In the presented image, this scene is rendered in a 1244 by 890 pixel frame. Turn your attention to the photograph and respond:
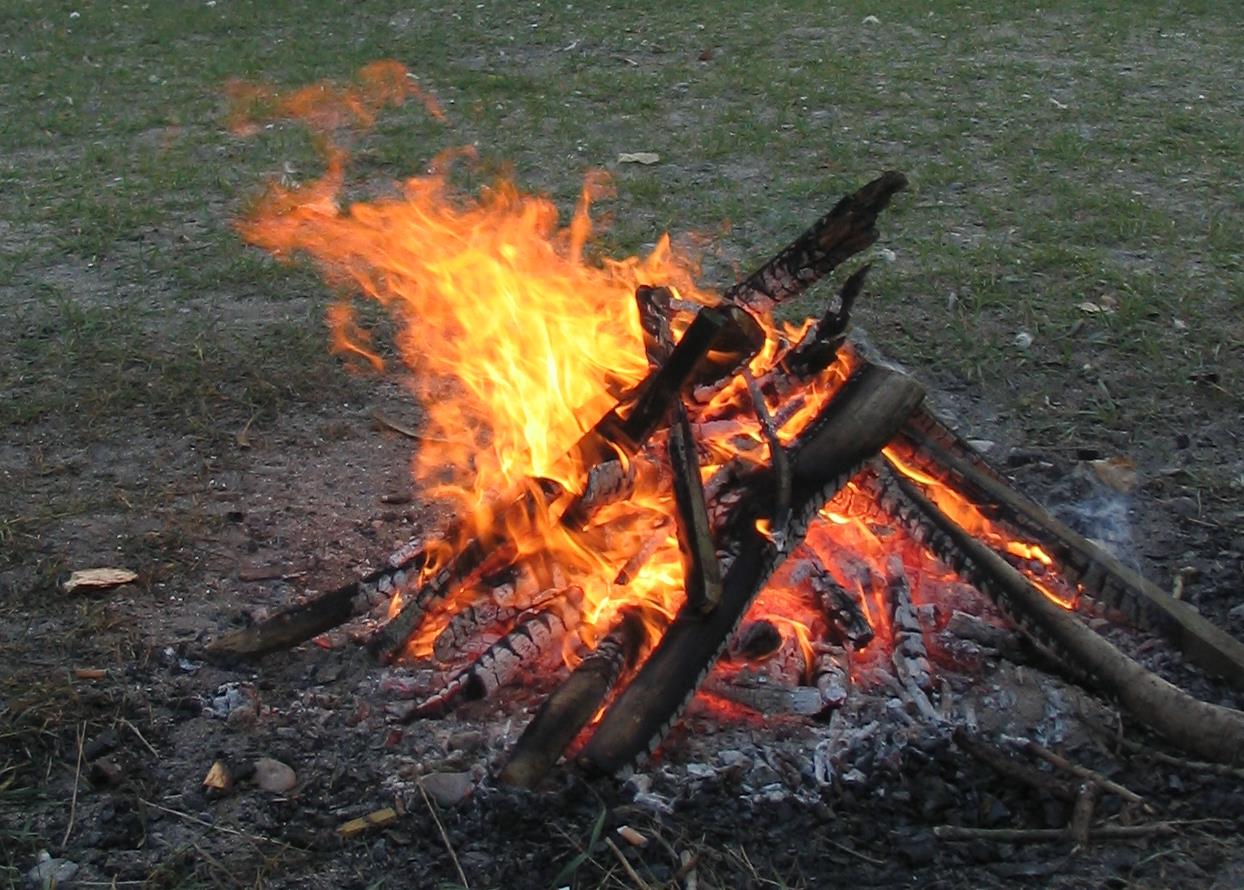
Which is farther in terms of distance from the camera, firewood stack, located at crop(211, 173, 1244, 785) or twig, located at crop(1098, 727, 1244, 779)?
firewood stack, located at crop(211, 173, 1244, 785)

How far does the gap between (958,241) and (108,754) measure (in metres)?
4.04

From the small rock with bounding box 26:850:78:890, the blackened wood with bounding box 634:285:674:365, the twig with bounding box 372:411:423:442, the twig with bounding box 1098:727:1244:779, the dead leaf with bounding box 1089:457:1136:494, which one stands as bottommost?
the dead leaf with bounding box 1089:457:1136:494

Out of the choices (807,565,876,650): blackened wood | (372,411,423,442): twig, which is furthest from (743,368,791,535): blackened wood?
(372,411,423,442): twig

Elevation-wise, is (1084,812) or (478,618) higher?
(478,618)

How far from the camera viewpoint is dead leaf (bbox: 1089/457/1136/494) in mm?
3695

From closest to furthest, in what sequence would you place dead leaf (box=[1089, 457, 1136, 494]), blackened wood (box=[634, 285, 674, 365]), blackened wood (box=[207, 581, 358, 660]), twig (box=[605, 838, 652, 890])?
twig (box=[605, 838, 652, 890]), blackened wood (box=[207, 581, 358, 660]), blackened wood (box=[634, 285, 674, 365]), dead leaf (box=[1089, 457, 1136, 494])

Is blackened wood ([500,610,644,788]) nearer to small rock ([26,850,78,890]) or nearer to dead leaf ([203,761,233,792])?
dead leaf ([203,761,233,792])

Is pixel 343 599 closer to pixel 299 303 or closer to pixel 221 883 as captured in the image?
pixel 221 883

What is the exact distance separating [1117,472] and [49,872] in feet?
9.51

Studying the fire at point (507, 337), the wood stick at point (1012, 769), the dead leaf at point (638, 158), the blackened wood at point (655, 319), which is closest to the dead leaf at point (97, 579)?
the fire at point (507, 337)

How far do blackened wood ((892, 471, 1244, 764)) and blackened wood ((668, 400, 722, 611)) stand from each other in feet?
1.58

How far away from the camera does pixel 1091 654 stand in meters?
2.75

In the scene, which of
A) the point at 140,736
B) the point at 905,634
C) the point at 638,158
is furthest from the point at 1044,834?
the point at 638,158

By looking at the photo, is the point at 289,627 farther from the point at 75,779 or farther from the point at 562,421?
the point at 562,421
